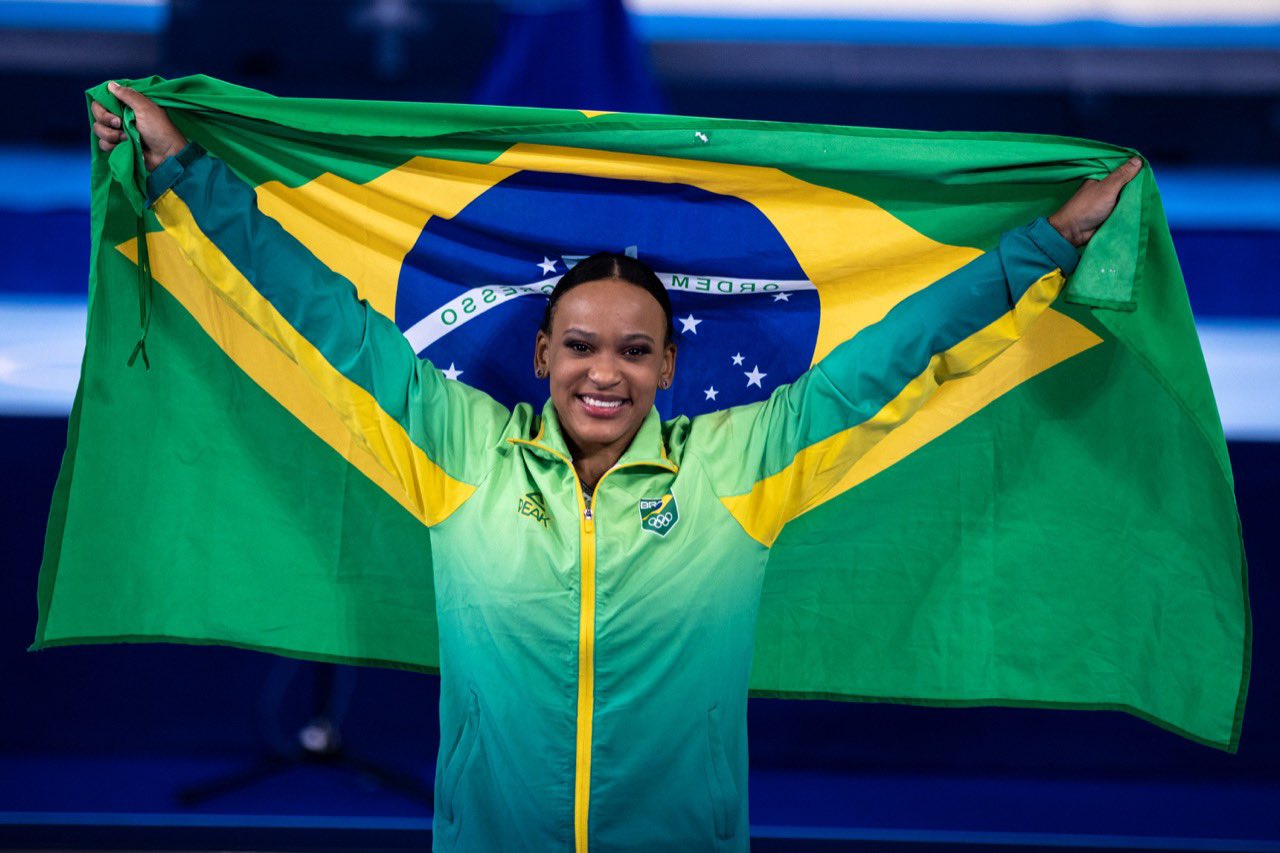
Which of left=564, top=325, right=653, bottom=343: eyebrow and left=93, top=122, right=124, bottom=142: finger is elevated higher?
left=93, top=122, right=124, bottom=142: finger

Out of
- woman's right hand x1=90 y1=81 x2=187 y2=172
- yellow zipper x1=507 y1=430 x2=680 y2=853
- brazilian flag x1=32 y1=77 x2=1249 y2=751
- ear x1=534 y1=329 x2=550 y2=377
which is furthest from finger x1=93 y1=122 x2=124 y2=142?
yellow zipper x1=507 y1=430 x2=680 y2=853

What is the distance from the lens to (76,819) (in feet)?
10.3

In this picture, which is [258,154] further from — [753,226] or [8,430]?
[8,430]

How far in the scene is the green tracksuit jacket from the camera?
1.84 meters

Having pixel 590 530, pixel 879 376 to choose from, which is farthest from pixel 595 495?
pixel 879 376

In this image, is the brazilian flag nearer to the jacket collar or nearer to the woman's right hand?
the woman's right hand

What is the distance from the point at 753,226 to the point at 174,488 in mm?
1136

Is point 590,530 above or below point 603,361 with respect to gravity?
below

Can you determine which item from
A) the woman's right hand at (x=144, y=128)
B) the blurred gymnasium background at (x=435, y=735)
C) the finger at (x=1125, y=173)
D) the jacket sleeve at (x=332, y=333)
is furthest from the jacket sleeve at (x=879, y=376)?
the blurred gymnasium background at (x=435, y=735)

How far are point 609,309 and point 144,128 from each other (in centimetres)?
72

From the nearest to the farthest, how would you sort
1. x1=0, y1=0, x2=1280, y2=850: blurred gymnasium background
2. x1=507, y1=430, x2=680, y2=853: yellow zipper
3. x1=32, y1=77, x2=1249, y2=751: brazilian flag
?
x1=507, y1=430, x2=680, y2=853: yellow zipper, x1=32, y1=77, x2=1249, y2=751: brazilian flag, x1=0, y1=0, x2=1280, y2=850: blurred gymnasium background

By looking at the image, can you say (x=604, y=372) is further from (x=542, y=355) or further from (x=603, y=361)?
(x=542, y=355)

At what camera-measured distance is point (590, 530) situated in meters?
1.85

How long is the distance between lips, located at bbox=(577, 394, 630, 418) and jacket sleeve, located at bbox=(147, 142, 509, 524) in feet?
0.50
